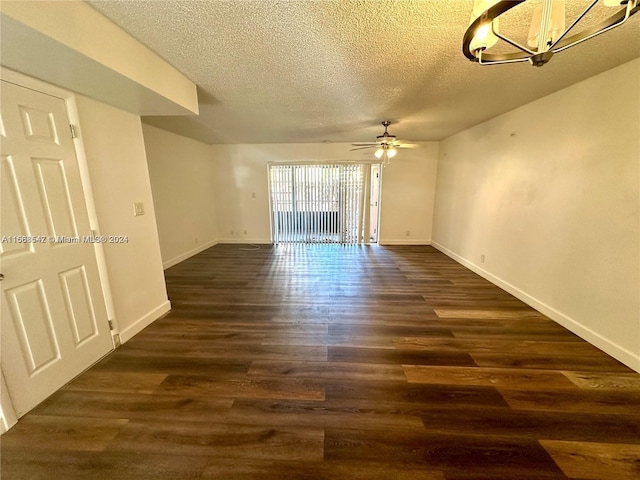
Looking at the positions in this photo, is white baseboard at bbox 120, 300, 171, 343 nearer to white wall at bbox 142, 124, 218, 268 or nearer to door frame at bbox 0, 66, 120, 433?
door frame at bbox 0, 66, 120, 433

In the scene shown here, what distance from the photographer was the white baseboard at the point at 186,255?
4.29 meters

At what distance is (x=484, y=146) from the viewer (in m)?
3.81

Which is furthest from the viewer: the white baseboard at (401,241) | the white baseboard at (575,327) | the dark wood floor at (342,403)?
the white baseboard at (401,241)

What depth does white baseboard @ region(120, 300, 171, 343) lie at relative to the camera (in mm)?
2284

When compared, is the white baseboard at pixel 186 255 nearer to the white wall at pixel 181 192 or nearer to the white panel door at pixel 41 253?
the white wall at pixel 181 192

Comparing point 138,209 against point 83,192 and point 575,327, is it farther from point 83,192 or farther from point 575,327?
point 575,327

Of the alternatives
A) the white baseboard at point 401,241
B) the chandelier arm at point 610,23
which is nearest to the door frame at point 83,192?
the chandelier arm at point 610,23

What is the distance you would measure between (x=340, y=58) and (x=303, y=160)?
382 cm

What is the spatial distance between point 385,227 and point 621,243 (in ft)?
13.2

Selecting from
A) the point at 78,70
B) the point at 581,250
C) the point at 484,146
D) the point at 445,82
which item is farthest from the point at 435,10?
the point at 484,146

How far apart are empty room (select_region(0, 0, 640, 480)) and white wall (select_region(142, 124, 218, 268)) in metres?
0.81

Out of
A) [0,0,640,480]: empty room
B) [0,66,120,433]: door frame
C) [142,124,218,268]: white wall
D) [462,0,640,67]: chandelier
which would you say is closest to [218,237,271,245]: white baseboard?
[142,124,218,268]: white wall

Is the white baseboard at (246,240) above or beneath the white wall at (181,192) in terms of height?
beneath

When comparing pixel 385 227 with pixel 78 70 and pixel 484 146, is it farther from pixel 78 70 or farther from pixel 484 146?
pixel 78 70
